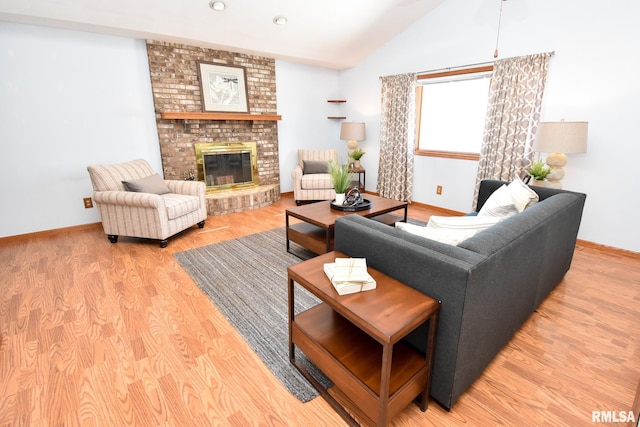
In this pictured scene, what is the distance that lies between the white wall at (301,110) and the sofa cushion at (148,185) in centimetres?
226

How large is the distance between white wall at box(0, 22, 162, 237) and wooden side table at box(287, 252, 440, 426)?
3.62 m

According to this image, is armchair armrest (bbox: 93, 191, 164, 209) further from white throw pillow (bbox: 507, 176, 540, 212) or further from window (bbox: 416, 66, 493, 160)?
window (bbox: 416, 66, 493, 160)

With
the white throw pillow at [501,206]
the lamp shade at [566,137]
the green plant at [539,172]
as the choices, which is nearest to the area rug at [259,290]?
the white throw pillow at [501,206]

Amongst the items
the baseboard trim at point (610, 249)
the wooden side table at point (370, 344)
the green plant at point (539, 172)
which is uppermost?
the green plant at point (539, 172)

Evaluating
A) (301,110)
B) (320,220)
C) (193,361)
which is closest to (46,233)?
(193,361)

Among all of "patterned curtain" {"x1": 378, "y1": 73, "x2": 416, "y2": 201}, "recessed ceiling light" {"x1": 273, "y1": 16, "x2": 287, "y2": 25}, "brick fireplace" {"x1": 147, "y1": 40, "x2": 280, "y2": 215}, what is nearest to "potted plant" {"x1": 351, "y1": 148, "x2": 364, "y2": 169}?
"patterned curtain" {"x1": 378, "y1": 73, "x2": 416, "y2": 201}

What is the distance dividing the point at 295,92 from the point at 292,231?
3265 mm

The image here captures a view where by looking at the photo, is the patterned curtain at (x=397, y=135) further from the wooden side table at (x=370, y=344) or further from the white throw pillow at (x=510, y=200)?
the wooden side table at (x=370, y=344)

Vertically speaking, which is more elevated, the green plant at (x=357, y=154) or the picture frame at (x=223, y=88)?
the picture frame at (x=223, y=88)

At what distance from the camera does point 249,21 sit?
3775mm

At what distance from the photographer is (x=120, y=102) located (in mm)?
3859

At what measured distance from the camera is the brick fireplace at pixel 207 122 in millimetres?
4086

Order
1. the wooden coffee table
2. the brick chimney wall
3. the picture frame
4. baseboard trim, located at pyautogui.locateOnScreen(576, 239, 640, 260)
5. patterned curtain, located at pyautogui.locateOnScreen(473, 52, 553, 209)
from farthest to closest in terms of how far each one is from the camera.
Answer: the picture frame
the brick chimney wall
patterned curtain, located at pyautogui.locateOnScreen(473, 52, 553, 209)
baseboard trim, located at pyautogui.locateOnScreen(576, 239, 640, 260)
the wooden coffee table

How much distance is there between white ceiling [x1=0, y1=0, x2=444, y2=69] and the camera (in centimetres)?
310
